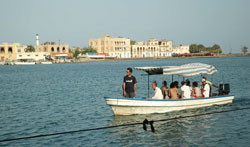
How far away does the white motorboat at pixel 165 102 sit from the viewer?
1898 cm

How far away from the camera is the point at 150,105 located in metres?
19.6

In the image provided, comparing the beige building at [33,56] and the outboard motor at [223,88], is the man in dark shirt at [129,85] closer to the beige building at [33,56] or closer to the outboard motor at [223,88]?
the outboard motor at [223,88]

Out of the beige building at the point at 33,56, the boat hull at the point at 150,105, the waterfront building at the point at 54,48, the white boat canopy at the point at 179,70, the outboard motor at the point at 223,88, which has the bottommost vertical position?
the boat hull at the point at 150,105

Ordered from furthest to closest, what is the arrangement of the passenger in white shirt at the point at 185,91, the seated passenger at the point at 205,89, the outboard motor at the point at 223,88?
1. the outboard motor at the point at 223,88
2. the seated passenger at the point at 205,89
3. the passenger in white shirt at the point at 185,91

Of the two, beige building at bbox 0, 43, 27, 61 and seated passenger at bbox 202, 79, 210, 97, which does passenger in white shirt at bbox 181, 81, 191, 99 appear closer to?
seated passenger at bbox 202, 79, 210, 97

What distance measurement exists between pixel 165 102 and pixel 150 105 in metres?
0.99

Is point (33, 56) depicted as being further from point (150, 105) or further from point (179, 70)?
point (150, 105)

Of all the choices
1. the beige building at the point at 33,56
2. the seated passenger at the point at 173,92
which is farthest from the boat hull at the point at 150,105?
the beige building at the point at 33,56

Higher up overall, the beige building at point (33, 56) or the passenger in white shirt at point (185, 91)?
the beige building at point (33, 56)

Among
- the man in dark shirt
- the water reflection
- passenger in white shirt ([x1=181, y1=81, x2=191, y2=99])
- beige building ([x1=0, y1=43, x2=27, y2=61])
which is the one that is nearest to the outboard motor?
passenger in white shirt ([x1=181, y1=81, x2=191, y2=99])

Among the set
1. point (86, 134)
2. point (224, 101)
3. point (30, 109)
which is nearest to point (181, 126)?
point (86, 134)

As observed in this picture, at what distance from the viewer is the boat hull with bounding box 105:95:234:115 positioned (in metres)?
18.9

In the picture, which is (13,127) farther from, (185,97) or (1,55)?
(1,55)

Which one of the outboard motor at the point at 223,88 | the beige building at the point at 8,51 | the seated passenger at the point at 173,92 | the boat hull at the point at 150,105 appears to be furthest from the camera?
the beige building at the point at 8,51
